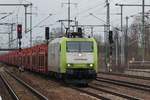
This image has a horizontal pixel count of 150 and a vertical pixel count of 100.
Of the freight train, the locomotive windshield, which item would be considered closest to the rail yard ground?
the freight train

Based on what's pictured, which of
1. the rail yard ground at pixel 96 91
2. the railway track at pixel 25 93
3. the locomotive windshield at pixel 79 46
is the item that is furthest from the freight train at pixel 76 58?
the railway track at pixel 25 93

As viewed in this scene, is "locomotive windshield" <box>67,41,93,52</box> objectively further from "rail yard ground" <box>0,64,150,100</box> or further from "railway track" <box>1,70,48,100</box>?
"railway track" <box>1,70,48,100</box>

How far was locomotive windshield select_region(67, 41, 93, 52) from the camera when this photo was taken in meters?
30.4

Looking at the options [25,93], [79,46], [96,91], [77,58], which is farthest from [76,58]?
[25,93]

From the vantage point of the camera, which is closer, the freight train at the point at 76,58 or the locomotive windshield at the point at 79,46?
the freight train at the point at 76,58

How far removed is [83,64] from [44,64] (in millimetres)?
11031

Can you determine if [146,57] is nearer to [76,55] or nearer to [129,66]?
[129,66]

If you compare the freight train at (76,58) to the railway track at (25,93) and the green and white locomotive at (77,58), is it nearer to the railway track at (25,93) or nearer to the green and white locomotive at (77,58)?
the green and white locomotive at (77,58)

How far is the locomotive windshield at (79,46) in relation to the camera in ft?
99.6

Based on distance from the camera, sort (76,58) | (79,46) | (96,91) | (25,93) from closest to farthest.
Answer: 1. (25,93)
2. (96,91)
3. (76,58)
4. (79,46)

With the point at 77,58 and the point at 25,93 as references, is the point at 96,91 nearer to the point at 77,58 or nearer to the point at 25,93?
the point at 25,93

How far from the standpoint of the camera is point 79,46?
30.5m

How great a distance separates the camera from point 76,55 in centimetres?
3002

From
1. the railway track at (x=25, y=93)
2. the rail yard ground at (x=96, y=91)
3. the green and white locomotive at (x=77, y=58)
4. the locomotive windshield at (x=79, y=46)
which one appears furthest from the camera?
the locomotive windshield at (x=79, y=46)
